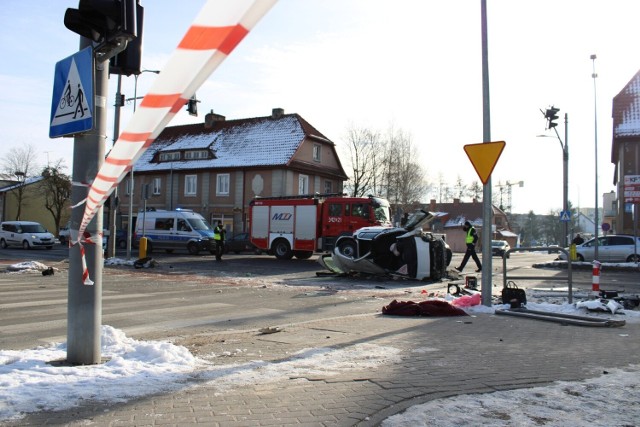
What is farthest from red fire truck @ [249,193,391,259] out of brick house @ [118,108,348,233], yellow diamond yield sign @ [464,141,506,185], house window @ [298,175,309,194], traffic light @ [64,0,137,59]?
traffic light @ [64,0,137,59]

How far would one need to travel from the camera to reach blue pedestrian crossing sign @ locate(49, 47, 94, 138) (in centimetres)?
459

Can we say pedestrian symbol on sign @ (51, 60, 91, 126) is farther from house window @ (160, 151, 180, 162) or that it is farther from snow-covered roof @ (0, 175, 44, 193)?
snow-covered roof @ (0, 175, 44, 193)

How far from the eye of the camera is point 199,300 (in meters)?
11.2

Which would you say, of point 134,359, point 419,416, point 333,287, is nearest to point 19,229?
point 333,287

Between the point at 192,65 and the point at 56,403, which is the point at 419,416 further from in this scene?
the point at 192,65

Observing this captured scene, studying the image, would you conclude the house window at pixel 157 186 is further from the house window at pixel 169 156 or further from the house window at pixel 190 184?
the house window at pixel 190 184

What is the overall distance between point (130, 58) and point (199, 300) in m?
7.01

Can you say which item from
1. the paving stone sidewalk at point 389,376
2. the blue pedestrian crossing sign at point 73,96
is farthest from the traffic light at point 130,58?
the paving stone sidewalk at point 389,376

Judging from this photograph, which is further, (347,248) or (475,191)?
(475,191)

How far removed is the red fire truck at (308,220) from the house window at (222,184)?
16459 millimetres

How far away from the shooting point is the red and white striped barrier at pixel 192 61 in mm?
2113

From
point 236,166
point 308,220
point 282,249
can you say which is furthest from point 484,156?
point 236,166

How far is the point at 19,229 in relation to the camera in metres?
35.2

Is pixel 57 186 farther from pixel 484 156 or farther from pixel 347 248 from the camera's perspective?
A: pixel 484 156
